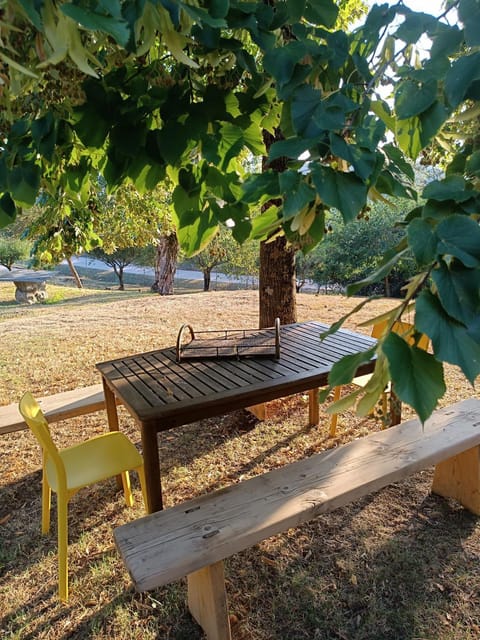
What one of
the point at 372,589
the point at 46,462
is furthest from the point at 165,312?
the point at 372,589

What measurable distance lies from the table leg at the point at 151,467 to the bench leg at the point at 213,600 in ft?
1.32

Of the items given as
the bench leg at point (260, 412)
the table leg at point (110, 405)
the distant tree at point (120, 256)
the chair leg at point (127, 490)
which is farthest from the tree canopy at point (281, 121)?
the distant tree at point (120, 256)

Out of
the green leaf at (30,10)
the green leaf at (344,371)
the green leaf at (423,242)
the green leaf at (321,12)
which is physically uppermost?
the green leaf at (321,12)

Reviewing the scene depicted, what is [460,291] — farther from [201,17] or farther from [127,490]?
[127,490]

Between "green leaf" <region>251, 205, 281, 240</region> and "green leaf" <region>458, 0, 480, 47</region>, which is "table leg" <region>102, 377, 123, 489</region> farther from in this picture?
"green leaf" <region>458, 0, 480, 47</region>

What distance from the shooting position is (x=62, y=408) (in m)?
2.65

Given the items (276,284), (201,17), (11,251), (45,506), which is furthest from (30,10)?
(11,251)

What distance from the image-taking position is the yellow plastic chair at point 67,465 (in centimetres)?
190

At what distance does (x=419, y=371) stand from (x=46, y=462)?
2136mm

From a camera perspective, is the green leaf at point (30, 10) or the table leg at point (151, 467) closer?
the green leaf at point (30, 10)

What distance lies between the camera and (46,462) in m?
2.18

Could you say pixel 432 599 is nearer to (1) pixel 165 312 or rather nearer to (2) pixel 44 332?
(2) pixel 44 332

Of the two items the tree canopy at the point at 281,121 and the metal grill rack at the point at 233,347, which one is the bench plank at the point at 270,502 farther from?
the tree canopy at the point at 281,121

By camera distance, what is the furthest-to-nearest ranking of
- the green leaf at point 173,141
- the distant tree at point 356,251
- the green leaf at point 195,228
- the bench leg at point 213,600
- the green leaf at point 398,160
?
the distant tree at point 356,251 < the bench leg at point 213,600 < the green leaf at point 195,228 < the green leaf at point 173,141 < the green leaf at point 398,160
